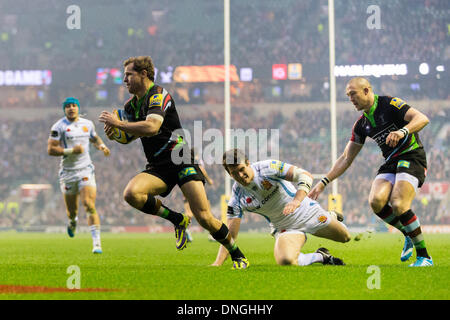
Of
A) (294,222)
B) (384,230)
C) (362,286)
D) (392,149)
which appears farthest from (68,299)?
(384,230)

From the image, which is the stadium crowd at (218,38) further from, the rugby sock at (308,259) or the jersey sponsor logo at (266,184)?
the jersey sponsor logo at (266,184)

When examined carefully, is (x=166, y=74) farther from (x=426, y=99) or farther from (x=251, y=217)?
(x=426, y=99)

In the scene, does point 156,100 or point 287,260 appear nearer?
point 156,100

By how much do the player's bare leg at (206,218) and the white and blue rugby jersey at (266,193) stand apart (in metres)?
0.46

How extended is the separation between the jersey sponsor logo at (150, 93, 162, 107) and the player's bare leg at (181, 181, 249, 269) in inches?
33.6

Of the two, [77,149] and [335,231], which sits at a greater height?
[77,149]

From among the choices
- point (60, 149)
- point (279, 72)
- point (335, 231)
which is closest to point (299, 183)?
point (335, 231)

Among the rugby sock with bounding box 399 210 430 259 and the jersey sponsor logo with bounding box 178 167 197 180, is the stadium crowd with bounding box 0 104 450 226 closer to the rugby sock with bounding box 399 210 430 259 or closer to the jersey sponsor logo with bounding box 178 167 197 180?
the rugby sock with bounding box 399 210 430 259

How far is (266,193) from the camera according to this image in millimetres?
6625

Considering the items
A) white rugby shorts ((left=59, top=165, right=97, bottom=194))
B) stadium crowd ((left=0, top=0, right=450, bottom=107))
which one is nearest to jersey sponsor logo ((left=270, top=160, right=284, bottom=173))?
white rugby shorts ((left=59, top=165, right=97, bottom=194))

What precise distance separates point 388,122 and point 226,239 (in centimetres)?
220

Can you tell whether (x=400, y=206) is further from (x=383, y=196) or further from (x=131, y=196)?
(x=131, y=196)

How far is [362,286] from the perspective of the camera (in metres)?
4.84

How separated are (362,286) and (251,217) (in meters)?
17.2
